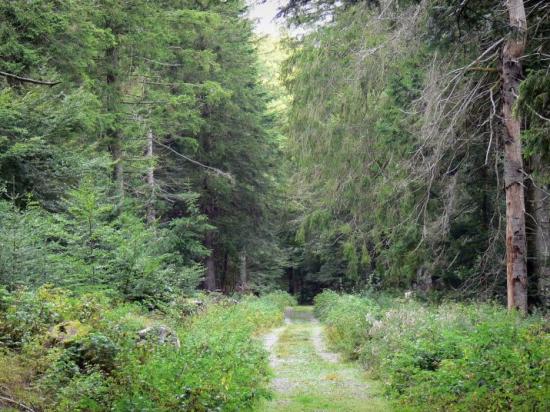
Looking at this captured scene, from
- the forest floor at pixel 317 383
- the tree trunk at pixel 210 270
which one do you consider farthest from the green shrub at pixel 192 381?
the tree trunk at pixel 210 270

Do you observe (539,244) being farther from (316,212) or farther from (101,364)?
(101,364)

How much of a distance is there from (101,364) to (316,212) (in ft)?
42.5

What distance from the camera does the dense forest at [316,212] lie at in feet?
21.7

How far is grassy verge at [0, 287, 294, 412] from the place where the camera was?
5.87 meters

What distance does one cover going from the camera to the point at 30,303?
7.91m

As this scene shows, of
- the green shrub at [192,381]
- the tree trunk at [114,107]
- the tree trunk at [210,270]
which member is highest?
the tree trunk at [114,107]

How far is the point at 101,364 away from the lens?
276 inches

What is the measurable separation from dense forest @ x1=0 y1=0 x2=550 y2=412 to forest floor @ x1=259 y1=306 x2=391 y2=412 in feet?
0.24

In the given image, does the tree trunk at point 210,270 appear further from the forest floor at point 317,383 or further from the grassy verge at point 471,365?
the grassy verge at point 471,365

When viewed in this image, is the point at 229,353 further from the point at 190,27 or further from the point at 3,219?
the point at 190,27

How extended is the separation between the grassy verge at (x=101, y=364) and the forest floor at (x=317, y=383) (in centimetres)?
58

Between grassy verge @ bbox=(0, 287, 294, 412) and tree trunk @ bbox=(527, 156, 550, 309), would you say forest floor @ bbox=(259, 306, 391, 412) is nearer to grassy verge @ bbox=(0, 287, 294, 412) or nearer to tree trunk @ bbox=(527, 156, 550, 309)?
grassy verge @ bbox=(0, 287, 294, 412)

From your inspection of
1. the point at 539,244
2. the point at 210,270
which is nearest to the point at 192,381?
the point at 539,244

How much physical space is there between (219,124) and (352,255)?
10.5 m
